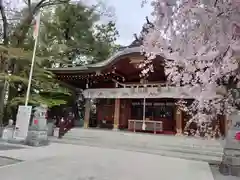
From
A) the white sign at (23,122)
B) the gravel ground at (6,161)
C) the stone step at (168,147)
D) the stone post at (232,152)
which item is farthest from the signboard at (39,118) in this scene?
the stone post at (232,152)

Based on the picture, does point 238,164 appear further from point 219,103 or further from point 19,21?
point 19,21

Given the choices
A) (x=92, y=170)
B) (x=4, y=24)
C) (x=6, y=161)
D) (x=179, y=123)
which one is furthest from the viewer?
(x=4, y=24)

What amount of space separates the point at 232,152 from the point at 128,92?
7.02 meters

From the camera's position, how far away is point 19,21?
1612 cm

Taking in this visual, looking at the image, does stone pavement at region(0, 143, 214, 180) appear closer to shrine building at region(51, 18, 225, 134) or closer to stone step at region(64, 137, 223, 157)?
stone step at region(64, 137, 223, 157)

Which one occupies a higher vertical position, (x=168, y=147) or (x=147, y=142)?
(x=147, y=142)

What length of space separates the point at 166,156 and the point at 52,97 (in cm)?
905

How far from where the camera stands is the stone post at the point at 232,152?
6.49 meters

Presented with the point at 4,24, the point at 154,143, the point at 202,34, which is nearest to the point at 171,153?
the point at 154,143

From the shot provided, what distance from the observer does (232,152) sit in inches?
261

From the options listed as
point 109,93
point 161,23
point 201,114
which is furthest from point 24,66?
point 161,23

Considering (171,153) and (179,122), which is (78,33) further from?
(171,153)

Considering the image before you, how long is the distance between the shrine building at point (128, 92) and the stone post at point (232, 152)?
15.5ft

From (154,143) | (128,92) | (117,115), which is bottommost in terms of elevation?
(154,143)
